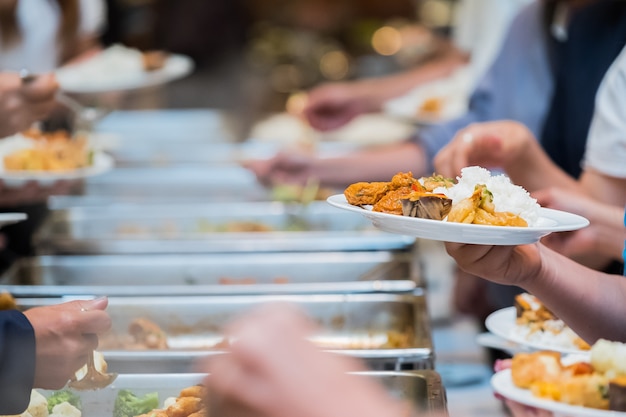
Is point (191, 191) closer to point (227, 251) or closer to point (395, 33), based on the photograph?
point (227, 251)

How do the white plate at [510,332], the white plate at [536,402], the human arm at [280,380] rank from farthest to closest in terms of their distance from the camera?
1. the white plate at [510,332]
2. the white plate at [536,402]
3. the human arm at [280,380]

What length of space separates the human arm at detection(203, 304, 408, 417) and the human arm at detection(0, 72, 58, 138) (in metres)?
1.02

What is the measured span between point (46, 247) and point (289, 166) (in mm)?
742

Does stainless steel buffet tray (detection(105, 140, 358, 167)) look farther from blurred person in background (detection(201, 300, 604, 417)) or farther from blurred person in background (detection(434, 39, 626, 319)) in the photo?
blurred person in background (detection(201, 300, 604, 417))

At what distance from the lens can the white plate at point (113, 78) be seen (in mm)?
2465

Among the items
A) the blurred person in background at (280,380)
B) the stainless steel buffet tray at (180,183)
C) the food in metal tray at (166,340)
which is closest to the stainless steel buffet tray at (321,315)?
the food in metal tray at (166,340)

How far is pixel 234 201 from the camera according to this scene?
8.15 ft

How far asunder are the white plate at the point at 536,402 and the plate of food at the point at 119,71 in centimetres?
163

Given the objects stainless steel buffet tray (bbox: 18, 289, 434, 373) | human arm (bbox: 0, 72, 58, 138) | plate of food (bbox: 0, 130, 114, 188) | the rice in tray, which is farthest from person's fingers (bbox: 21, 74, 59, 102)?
the rice in tray

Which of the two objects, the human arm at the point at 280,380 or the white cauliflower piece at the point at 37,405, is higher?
the human arm at the point at 280,380

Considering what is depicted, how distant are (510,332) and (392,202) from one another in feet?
1.30

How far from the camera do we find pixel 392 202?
46.3 inches

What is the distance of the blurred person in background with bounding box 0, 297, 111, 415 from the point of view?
1.16 m

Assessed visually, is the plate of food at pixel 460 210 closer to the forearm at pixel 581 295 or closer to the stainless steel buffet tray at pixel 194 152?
the forearm at pixel 581 295
